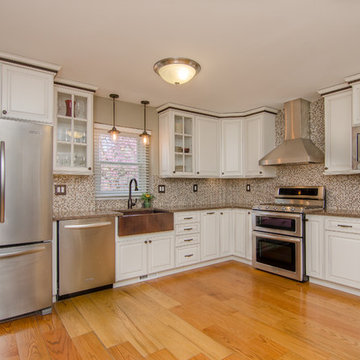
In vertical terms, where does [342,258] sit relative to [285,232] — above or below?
below

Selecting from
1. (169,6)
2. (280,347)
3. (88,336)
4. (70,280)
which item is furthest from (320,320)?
(169,6)

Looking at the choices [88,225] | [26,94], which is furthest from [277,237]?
[26,94]

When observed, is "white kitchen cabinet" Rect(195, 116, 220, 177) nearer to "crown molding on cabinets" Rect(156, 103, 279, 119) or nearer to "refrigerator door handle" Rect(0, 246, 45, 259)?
"crown molding on cabinets" Rect(156, 103, 279, 119)

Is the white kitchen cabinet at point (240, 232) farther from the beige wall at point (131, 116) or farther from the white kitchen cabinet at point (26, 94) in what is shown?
the white kitchen cabinet at point (26, 94)

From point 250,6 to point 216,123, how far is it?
107 inches

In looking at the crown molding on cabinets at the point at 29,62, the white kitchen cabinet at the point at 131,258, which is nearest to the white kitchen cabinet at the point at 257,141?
the white kitchen cabinet at the point at 131,258

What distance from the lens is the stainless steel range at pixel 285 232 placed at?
3357 mm

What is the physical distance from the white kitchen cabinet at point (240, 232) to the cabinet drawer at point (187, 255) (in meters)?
0.71

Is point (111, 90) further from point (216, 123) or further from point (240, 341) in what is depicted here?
point (240, 341)

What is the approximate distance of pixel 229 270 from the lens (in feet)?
12.7

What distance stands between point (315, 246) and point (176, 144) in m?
2.33

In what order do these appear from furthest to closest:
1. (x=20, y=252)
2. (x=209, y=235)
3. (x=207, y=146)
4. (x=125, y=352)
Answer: (x=207, y=146)
(x=209, y=235)
(x=20, y=252)
(x=125, y=352)

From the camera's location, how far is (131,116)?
13.1 ft

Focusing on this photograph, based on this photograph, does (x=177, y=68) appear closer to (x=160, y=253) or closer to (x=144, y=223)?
(x=144, y=223)
